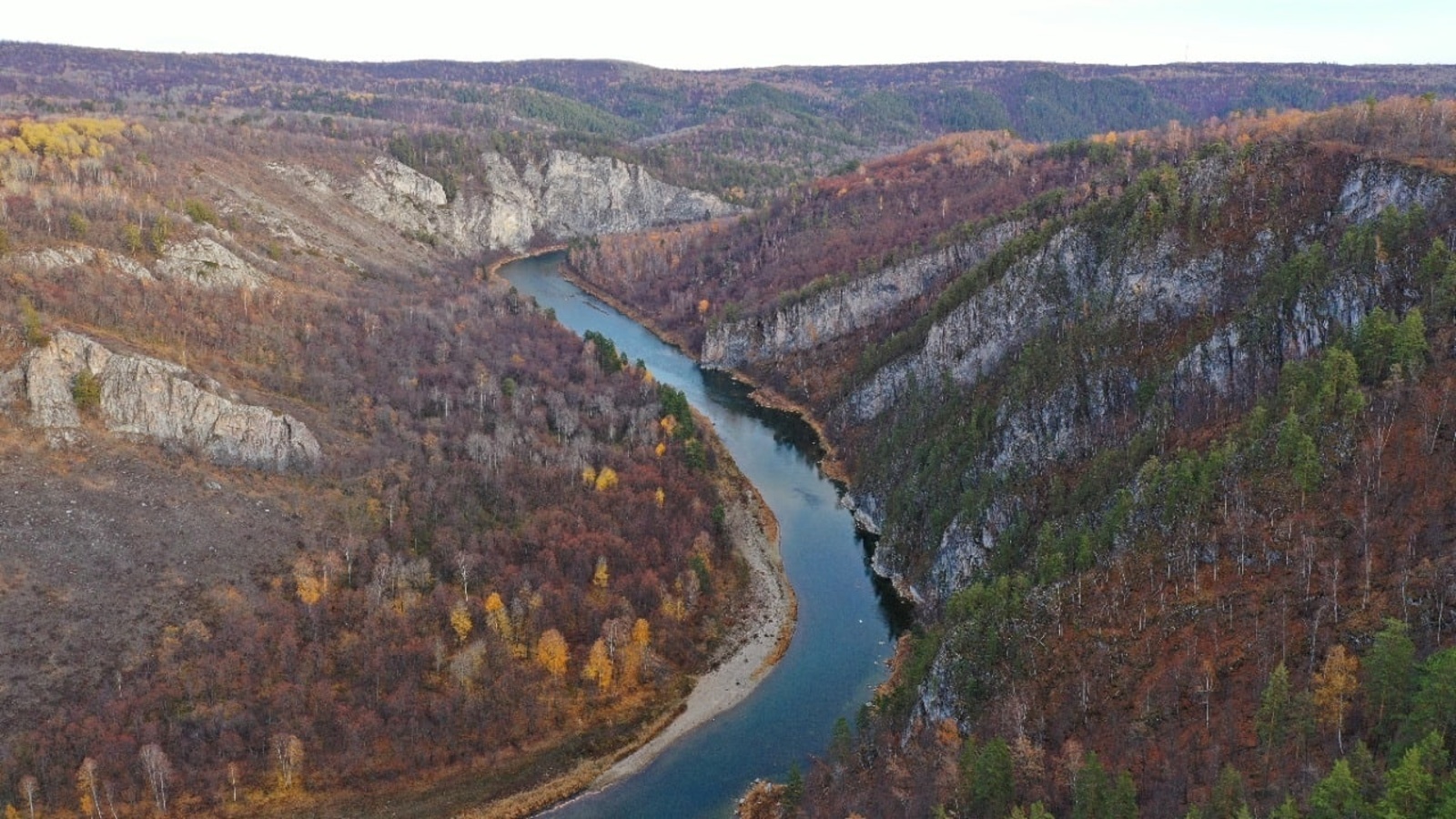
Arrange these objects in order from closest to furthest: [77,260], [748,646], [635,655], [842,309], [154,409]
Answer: [635,655] → [748,646] → [154,409] → [77,260] → [842,309]

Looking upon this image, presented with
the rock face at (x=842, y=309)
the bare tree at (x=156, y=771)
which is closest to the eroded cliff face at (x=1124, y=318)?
the rock face at (x=842, y=309)

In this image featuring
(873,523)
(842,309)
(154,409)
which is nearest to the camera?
(154,409)

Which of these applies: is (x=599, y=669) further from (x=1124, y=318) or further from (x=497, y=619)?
(x=1124, y=318)

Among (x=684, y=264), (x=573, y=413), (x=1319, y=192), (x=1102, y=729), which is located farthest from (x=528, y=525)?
(x=684, y=264)

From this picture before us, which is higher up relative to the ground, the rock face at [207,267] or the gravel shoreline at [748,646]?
the rock face at [207,267]

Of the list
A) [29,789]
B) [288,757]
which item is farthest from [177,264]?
[288,757]

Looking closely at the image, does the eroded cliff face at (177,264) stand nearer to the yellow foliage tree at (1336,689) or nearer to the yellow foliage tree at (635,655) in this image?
the yellow foliage tree at (635,655)

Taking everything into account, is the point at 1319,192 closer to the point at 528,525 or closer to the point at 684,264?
the point at 528,525

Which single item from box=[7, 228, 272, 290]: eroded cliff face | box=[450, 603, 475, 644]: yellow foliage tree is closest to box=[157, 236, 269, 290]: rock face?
box=[7, 228, 272, 290]: eroded cliff face

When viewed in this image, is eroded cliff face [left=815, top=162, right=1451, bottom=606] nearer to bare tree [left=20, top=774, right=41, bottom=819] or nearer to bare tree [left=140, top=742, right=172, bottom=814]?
bare tree [left=140, top=742, right=172, bottom=814]
